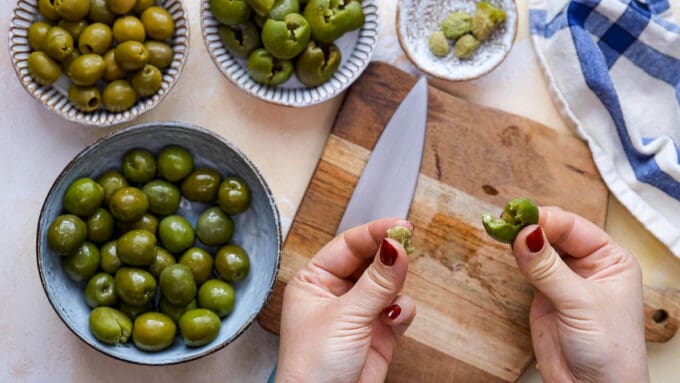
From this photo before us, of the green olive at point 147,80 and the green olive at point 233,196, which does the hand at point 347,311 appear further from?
the green olive at point 147,80

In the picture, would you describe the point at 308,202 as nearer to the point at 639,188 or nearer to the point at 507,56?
the point at 507,56

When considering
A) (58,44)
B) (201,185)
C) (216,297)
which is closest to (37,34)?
(58,44)

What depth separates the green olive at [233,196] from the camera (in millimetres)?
1776

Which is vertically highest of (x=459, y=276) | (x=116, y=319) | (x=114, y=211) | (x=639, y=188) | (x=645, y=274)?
(x=639, y=188)

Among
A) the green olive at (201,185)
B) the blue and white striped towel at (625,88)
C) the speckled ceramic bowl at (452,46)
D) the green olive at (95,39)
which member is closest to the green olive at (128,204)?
the green olive at (201,185)

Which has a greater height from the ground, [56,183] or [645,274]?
[645,274]

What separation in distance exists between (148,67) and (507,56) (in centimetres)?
86

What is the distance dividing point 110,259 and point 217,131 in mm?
411

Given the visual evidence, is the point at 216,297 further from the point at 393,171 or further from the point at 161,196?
the point at 393,171

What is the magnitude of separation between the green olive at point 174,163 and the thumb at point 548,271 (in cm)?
74

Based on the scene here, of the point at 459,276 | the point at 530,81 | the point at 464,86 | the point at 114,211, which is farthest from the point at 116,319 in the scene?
the point at 530,81

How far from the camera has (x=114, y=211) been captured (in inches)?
68.1

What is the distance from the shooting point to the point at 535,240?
1.61 meters

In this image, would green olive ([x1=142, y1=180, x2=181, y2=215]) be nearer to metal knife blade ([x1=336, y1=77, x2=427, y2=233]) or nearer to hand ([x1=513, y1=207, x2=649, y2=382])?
metal knife blade ([x1=336, y1=77, x2=427, y2=233])
